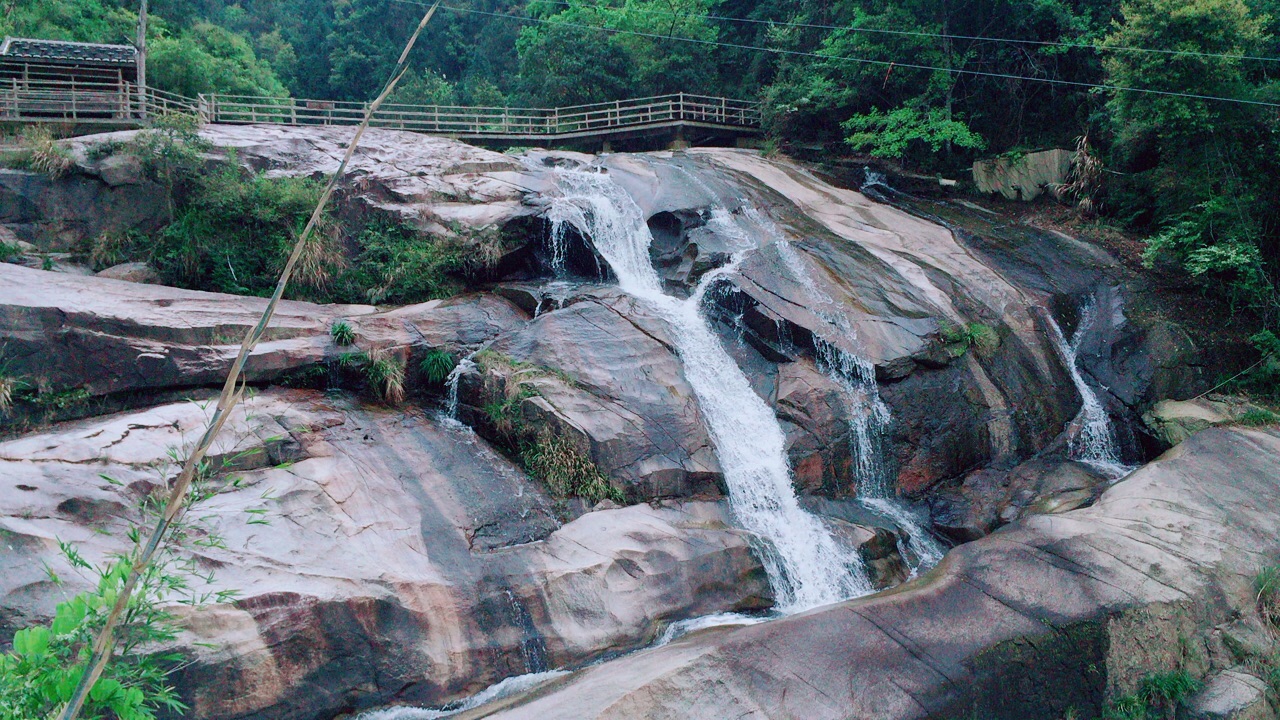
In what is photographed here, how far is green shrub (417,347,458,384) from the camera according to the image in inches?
487

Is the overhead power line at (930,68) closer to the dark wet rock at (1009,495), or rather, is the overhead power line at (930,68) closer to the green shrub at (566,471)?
the dark wet rock at (1009,495)

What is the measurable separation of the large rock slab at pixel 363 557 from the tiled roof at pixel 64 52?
47.4 ft

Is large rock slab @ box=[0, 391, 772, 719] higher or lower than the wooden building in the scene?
lower

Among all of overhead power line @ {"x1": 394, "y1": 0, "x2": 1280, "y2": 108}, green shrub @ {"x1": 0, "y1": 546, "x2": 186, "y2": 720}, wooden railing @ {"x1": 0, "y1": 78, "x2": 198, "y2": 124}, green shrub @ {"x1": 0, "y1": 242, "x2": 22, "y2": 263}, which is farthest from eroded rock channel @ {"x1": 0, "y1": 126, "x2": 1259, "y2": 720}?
wooden railing @ {"x1": 0, "y1": 78, "x2": 198, "y2": 124}

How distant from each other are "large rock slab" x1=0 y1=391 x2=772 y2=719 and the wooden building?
11269 millimetres

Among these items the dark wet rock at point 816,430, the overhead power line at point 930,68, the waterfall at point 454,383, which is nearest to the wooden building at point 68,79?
the overhead power line at point 930,68

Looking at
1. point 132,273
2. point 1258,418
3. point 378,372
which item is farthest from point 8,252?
point 1258,418

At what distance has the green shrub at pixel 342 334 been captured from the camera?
39.9 ft

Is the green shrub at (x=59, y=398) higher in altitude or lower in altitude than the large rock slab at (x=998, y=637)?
higher

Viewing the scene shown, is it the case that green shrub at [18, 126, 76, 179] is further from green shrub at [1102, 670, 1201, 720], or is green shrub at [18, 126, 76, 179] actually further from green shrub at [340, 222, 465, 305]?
green shrub at [1102, 670, 1201, 720]

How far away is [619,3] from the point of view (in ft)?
107

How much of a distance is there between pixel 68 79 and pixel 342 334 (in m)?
14.4

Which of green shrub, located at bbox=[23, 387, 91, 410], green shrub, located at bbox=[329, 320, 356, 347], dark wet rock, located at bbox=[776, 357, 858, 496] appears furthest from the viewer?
dark wet rock, located at bbox=[776, 357, 858, 496]

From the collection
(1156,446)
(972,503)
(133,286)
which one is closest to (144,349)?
(133,286)
